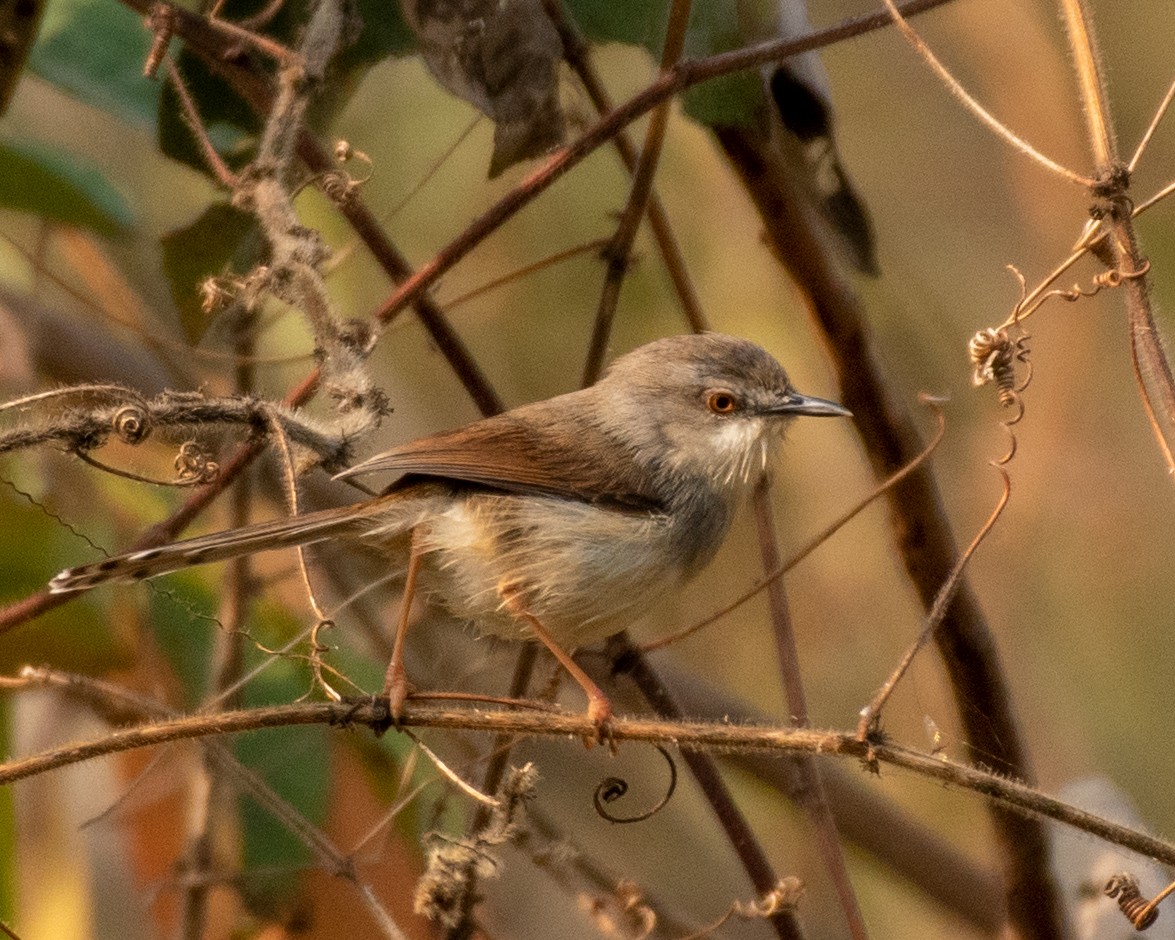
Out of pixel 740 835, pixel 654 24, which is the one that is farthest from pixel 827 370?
pixel 740 835

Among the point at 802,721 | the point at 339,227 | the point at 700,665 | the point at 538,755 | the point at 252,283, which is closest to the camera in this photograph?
the point at 252,283

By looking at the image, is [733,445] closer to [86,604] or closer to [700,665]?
[86,604]

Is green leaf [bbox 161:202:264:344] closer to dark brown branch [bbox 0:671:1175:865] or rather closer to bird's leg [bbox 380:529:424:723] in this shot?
bird's leg [bbox 380:529:424:723]

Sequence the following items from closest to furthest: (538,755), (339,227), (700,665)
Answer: (339,227) < (538,755) < (700,665)

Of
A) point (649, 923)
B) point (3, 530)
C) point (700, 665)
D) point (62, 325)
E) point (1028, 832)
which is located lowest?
point (649, 923)

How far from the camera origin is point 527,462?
3.15 metres

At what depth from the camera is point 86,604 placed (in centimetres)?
347

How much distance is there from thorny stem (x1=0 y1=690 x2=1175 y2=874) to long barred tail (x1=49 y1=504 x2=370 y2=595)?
49 cm

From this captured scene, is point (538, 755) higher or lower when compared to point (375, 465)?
higher

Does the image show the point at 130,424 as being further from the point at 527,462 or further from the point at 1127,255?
the point at 1127,255

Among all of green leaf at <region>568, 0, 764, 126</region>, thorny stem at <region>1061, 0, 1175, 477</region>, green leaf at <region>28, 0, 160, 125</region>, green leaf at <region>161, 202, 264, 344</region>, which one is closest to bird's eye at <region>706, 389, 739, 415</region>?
green leaf at <region>568, 0, 764, 126</region>

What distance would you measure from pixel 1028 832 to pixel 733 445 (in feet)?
3.91

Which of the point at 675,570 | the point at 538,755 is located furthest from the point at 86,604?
the point at 538,755

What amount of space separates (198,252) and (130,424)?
139cm
